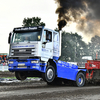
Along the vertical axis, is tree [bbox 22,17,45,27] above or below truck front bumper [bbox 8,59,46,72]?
above

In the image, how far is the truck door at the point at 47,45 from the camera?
1254cm

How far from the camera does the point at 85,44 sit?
109 meters

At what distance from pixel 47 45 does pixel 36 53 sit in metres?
0.87

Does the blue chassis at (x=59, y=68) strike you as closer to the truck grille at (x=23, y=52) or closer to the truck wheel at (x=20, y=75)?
the truck grille at (x=23, y=52)

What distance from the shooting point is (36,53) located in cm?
1230

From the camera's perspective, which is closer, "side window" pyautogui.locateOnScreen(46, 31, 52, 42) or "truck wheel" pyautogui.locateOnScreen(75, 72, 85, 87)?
"side window" pyautogui.locateOnScreen(46, 31, 52, 42)

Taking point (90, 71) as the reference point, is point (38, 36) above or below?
above

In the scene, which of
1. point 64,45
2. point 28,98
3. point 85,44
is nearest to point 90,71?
point 28,98

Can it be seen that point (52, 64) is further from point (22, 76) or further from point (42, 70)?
point (22, 76)

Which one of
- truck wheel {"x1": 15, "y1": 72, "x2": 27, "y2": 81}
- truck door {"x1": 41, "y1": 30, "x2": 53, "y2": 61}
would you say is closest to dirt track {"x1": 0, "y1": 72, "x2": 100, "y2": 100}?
truck wheel {"x1": 15, "y1": 72, "x2": 27, "y2": 81}

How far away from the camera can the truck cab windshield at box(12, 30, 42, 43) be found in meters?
12.5

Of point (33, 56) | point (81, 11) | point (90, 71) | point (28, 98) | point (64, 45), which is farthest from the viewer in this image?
point (64, 45)

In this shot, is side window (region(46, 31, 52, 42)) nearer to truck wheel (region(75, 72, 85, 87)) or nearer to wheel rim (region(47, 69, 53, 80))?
wheel rim (region(47, 69, 53, 80))

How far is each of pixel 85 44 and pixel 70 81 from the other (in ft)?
313
